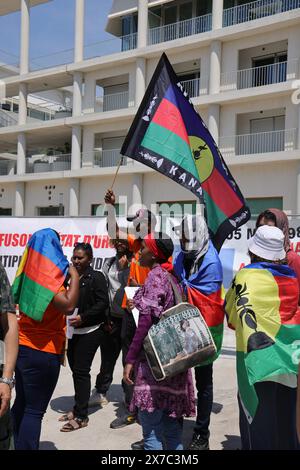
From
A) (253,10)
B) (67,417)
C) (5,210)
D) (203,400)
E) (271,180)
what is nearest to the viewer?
(203,400)

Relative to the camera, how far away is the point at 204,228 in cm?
411

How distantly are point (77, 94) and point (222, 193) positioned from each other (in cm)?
2612

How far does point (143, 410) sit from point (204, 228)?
1540 millimetres

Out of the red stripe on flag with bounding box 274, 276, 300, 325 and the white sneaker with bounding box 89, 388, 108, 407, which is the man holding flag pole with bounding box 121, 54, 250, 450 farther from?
the white sneaker with bounding box 89, 388, 108, 407

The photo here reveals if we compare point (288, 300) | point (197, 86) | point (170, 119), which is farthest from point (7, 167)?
point (288, 300)

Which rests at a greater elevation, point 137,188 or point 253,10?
point 253,10

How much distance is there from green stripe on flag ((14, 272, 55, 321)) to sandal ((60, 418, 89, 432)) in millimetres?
1667

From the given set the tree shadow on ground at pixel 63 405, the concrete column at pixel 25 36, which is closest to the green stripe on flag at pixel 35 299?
the tree shadow on ground at pixel 63 405

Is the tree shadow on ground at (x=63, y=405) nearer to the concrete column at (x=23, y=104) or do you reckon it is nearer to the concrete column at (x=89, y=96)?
the concrete column at (x=89, y=96)

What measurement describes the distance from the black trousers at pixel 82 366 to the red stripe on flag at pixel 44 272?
5.08 ft

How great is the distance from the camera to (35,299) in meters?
3.40

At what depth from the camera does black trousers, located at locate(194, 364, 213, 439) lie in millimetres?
4211

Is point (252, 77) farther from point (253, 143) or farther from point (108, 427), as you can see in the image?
point (108, 427)

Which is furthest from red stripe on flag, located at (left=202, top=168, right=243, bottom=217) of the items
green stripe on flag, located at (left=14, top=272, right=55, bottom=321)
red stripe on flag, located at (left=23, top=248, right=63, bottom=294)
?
green stripe on flag, located at (left=14, top=272, right=55, bottom=321)
